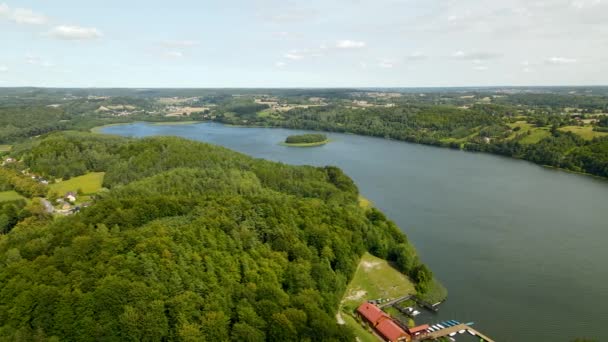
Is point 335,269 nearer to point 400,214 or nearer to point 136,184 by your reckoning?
point 400,214

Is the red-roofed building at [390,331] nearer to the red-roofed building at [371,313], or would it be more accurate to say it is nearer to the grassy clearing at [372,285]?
the red-roofed building at [371,313]

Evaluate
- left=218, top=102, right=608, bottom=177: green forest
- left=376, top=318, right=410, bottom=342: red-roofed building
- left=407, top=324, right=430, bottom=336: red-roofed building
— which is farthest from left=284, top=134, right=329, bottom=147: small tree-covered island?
left=407, top=324, right=430, bottom=336: red-roofed building

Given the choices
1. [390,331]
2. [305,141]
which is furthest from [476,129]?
[390,331]

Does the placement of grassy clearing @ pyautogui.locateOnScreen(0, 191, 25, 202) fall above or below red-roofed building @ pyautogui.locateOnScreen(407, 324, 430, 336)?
above

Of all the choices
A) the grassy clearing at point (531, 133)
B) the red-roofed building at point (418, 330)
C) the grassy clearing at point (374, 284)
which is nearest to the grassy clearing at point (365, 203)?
the grassy clearing at point (374, 284)

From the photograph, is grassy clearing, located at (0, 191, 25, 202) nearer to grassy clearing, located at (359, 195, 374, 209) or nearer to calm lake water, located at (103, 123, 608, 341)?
grassy clearing, located at (359, 195, 374, 209)

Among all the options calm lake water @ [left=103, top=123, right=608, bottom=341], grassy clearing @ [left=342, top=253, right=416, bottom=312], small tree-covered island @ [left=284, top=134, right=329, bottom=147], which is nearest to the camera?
calm lake water @ [left=103, top=123, right=608, bottom=341]

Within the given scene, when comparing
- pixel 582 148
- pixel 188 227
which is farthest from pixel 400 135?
pixel 188 227
